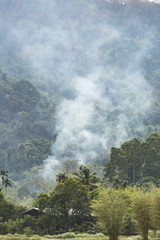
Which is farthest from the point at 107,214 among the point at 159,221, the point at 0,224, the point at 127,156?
the point at 127,156

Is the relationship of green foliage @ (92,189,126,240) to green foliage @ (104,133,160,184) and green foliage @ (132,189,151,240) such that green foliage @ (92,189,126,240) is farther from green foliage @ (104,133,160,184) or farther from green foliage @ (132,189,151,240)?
green foliage @ (104,133,160,184)

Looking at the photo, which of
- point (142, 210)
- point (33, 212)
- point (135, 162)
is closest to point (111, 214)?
point (142, 210)

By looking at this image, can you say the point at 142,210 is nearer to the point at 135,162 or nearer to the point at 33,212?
the point at 33,212

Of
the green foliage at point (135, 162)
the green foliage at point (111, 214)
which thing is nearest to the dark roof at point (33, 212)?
the green foliage at point (111, 214)

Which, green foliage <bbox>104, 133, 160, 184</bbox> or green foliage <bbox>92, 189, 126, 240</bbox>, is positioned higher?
green foliage <bbox>104, 133, 160, 184</bbox>

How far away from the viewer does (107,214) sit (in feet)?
111

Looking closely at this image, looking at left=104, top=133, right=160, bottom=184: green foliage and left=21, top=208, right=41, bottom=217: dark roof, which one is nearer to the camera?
left=21, top=208, right=41, bottom=217: dark roof

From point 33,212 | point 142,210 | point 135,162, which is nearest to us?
point 142,210

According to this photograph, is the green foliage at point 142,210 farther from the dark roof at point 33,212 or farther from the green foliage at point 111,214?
the dark roof at point 33,212

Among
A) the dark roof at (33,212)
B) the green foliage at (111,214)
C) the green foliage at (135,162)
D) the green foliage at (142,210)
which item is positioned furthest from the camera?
the green foliage at (135,162)

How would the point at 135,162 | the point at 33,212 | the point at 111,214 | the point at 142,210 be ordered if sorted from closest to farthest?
1. the point at 111,214
2. the point at 142,210
3. the point at 33,212
4. the point at 135,162

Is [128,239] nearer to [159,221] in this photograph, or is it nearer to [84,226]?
[159,221]

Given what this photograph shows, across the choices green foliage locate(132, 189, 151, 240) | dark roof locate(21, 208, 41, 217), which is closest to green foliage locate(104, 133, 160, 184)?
dark roof locate(21, 208, 41, 217)

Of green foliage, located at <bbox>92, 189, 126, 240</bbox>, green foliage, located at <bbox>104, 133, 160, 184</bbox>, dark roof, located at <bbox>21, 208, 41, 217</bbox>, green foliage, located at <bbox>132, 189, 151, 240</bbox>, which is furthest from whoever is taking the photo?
green foliage, located at <bbox>104, 133, 160, 184</bbox>
